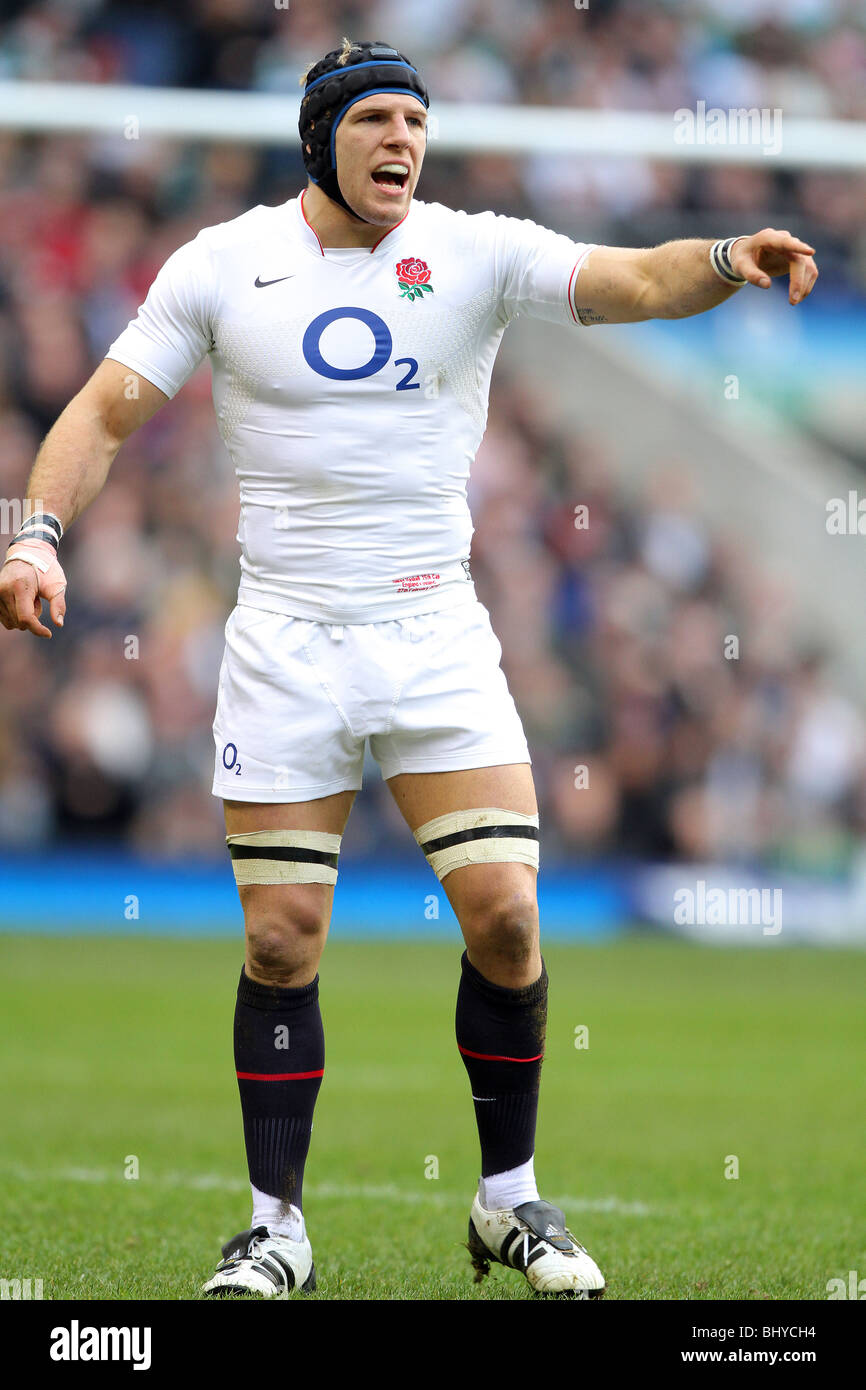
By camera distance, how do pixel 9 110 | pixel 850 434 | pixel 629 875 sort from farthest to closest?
pixel 850 434 < pixel 629 875 < pixel 9 110

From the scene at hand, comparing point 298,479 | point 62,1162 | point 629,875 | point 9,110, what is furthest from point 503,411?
point 298,479

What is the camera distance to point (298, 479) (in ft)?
14.0

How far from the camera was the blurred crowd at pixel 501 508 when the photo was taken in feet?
43.5

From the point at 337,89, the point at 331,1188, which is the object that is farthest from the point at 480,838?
the point at 331,1188

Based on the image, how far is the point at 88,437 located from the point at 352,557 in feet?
2.20

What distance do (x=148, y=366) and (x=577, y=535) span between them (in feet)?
35.0

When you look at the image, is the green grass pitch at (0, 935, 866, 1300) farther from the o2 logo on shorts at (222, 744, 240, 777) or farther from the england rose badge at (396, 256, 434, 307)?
the england rose badge at (396, 256, 434, 307)

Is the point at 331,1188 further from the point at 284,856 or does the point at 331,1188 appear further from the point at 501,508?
the point at 501,508

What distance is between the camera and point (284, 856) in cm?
424

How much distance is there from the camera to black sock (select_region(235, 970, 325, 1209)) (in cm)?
429

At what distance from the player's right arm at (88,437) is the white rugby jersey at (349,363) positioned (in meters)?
0.06
